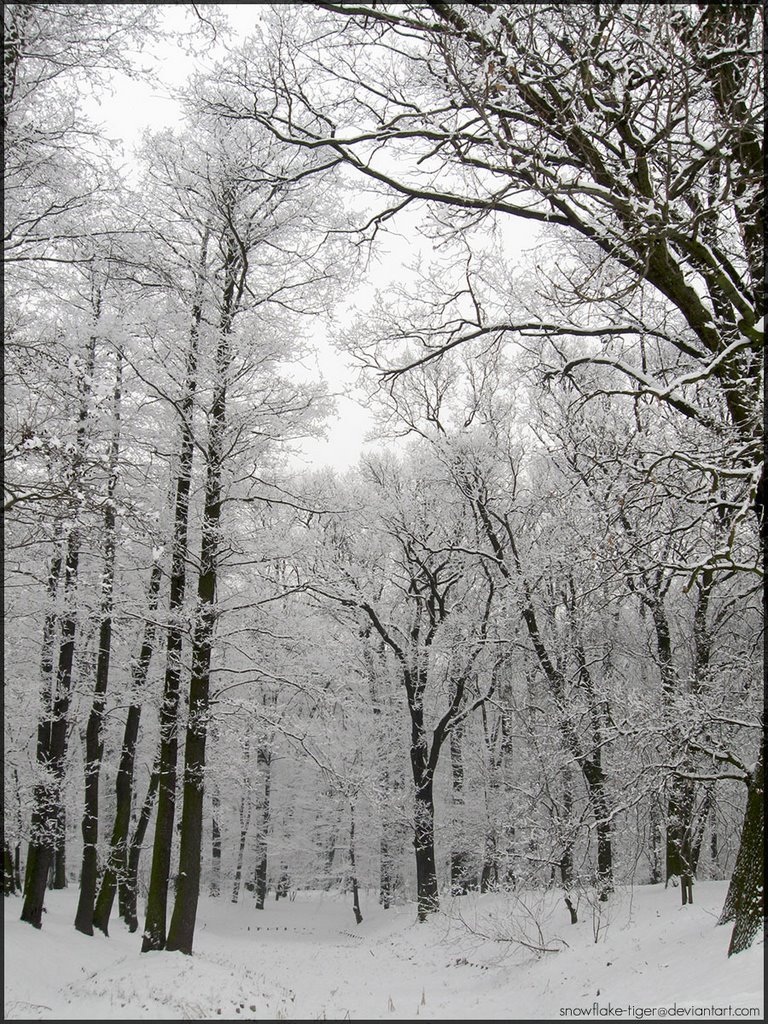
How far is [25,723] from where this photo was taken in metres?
15.8

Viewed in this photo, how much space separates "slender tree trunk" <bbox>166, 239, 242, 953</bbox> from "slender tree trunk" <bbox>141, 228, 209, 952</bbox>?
30 cm

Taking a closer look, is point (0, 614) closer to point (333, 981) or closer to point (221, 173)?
point (221, 173)

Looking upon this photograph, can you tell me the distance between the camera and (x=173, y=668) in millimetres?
11844

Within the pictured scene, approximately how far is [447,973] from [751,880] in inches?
358

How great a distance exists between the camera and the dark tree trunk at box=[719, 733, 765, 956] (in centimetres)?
550

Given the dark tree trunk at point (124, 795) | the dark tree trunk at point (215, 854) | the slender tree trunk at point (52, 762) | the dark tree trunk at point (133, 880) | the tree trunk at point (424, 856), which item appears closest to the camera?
the slender tree trunk at point (52, 762)

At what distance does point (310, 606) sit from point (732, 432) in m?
9.72

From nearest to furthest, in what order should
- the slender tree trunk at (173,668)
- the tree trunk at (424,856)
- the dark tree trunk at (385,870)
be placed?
the slender tree trunk at (173,668), the tree trunk at (424,856), the dark tree trunk at (385,870)

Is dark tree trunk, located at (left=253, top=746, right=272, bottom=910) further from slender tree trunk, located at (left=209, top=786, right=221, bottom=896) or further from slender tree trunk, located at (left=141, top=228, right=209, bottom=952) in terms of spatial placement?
slender tree trunk, located at (left=141, top=228, right=209, bottom=952)

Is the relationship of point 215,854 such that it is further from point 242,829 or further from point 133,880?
point 133,880

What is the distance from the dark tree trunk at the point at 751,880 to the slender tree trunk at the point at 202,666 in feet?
25.3

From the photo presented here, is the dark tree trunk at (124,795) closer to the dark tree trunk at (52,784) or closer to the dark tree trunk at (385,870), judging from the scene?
the dark tree trunk at (52,784)

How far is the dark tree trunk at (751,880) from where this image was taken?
216 inches

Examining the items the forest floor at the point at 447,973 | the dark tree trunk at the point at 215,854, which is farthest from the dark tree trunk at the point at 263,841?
the forest floor at the point at 447,973
